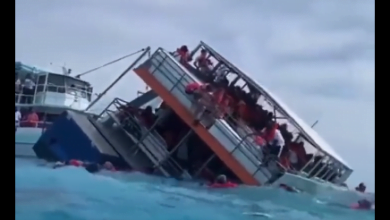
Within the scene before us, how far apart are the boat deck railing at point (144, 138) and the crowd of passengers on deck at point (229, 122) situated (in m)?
0.03

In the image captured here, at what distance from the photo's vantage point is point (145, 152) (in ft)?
16.2

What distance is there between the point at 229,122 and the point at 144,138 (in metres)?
0.82

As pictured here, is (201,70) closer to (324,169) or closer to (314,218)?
(324,169)

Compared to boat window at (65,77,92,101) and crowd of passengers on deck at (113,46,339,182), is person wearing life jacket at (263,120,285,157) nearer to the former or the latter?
crowd of passengers on deck at (113,46,339,182)

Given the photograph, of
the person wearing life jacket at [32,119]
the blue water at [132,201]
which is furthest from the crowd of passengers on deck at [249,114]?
the person wearing life jacket at [32,119]

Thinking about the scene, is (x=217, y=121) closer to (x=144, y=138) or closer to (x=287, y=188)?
(x=144, y=138)

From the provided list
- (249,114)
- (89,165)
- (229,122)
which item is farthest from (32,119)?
(249,114)

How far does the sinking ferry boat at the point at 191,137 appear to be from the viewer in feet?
15.1

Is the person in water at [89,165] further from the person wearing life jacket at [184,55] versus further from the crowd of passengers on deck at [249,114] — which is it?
the person wearing life jacket at [184,55]

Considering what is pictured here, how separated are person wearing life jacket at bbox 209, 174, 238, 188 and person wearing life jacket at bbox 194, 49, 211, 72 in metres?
1.28

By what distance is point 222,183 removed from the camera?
4488mm

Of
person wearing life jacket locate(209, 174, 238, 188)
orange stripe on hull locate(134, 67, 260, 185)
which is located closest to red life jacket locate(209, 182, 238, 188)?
person wearing life jacket locate(209, 174, 238, 188)

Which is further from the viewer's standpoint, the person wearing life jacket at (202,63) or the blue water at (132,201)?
the person wearing life jacket at (202,63)
